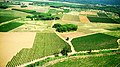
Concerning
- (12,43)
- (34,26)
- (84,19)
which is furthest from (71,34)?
(84,19)

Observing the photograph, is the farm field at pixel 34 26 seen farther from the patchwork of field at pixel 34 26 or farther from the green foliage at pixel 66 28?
the green foliage at pixel 66 28

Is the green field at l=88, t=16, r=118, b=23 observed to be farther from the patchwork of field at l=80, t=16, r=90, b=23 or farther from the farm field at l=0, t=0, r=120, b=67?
the patchwork of field at l=80, t=16, r=90, b=23

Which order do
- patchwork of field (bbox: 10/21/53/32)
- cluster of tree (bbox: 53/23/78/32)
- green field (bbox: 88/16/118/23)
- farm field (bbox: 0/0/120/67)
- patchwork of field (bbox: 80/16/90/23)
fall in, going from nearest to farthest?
farm field (bbox: 0/0/120/67) < patchwork of field (bbox: 10/21/53/32) < cluster of tree (bbox: 53/23/78/32) < green field (bbox: 88/16/118/23) < patchwork of field (bbox: 80/16/90/23)

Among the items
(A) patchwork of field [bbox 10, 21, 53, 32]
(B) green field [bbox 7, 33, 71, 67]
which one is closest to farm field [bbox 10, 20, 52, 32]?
(A) patchwork of field [bbox 10, 21, 53, 32]

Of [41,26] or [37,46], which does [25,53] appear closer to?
[37,46]

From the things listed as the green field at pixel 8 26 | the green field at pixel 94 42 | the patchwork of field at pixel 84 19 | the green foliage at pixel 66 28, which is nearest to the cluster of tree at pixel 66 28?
the green foliage at pixel 66 28

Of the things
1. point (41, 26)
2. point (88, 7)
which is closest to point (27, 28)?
point (41, 26)
